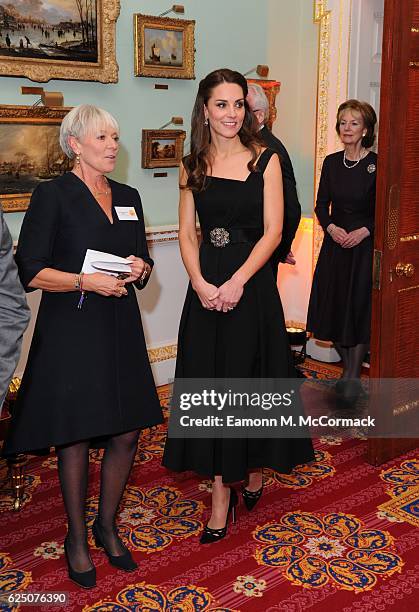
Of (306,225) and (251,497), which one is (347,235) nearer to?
(306,225)

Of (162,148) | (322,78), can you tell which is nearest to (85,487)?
(162,148)

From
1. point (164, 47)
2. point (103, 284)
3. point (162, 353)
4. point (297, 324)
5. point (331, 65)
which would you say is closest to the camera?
point (103, 284)

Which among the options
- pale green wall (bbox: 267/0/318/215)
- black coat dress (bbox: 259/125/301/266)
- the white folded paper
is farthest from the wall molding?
the white folded paper

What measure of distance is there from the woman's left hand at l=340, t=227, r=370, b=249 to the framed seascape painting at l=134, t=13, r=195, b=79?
1.78m

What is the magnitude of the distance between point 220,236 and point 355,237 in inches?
76.8

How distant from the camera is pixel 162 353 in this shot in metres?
5.98

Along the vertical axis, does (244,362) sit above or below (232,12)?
below

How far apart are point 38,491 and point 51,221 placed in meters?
1.84

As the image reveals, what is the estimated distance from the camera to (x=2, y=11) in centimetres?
450

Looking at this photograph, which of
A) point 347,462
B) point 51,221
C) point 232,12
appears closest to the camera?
point 51,221

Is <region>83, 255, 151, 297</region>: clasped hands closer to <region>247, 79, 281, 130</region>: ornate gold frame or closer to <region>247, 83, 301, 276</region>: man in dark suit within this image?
<region>247, 83, 301, 276</region>: man in dark suit

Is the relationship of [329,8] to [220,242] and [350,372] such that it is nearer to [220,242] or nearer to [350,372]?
[350,372]

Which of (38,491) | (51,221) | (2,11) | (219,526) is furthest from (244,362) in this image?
(2,11)

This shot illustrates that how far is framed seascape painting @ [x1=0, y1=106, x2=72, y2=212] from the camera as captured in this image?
4.68 metres
